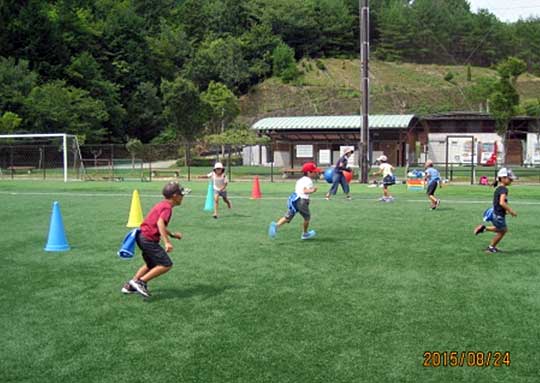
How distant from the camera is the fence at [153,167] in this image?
115 feet

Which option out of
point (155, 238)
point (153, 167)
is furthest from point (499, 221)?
point (153, 167)

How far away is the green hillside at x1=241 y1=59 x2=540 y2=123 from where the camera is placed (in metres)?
81.6

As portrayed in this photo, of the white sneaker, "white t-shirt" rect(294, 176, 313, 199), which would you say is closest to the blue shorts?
"white t-shirt" rect(294, 176, 313, 199)

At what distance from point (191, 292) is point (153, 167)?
4249cm

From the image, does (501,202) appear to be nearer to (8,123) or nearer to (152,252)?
(152,252)

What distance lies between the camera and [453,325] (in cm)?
629

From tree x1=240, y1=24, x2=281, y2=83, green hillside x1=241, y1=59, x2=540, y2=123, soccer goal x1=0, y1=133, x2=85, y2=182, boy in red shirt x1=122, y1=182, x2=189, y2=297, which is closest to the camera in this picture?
boy in red shirt x1=122, y1=182, x2=189, y2=297

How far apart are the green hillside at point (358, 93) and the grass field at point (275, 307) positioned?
69.5 m

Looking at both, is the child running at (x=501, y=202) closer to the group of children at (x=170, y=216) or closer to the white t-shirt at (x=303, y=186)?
the group of children at (x=170, y=216)

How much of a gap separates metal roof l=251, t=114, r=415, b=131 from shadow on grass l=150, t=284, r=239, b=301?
43391mm

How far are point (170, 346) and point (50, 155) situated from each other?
43532mm

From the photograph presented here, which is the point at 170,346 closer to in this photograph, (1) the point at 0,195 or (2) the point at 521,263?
(2) the point at 521,263

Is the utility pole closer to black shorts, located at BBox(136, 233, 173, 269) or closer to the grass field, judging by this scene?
the grass field

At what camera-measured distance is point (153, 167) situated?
162 feet
